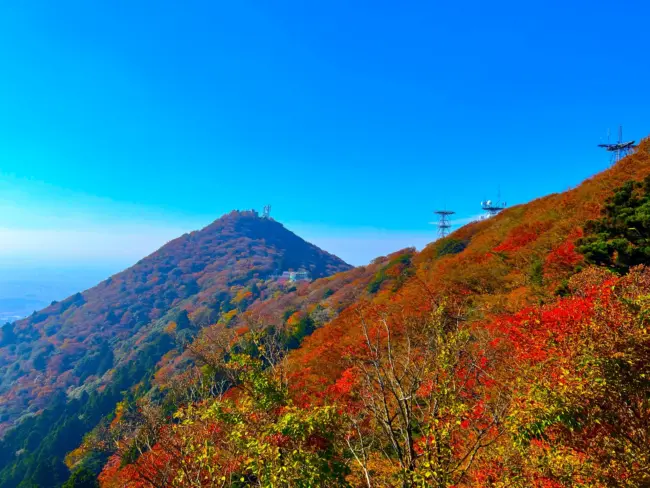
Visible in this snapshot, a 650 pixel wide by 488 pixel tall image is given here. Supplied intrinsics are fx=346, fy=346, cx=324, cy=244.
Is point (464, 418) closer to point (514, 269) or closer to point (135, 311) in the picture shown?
point (514, 269)

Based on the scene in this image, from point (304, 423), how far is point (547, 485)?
147 inches

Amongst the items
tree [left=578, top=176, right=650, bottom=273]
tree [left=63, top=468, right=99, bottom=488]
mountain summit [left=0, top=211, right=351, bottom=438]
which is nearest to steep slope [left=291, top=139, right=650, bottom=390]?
tree [left=578, top=176, right=650, bottom=273]

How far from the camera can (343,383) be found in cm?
1688

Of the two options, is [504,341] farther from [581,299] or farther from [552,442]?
[552,442]

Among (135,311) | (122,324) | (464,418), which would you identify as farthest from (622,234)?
(135,311)

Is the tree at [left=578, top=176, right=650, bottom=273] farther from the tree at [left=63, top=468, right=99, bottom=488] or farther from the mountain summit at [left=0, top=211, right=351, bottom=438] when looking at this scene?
the mountain summit at [left=0, top=211, right=351, bottom=438]

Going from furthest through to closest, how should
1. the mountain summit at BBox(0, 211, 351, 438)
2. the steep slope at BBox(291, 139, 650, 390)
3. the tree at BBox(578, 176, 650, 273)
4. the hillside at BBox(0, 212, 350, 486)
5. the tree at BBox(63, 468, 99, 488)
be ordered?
the mountain summit at BBox(0, 211, 351, 438)
the hillside at BBox(0, 212, 350, 486)
the tree at BBox(63, 468, 99, 488)
the steep slope at BBox(291, 139, 650, 390)
the tree at BBox(578, 176, 650, 273)

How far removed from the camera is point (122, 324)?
104188 mm

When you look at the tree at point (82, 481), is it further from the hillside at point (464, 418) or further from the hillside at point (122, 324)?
the hillside at point (464, 418)

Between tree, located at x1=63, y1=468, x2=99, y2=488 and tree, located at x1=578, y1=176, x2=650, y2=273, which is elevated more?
tree, located at x1=578, y1=176, x2=650, y2=273

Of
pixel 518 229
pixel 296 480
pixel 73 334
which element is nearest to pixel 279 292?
pixel 73 334

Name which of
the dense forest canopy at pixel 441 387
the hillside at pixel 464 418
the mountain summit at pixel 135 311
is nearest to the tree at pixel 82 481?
the dense forest canopy at pixel 441 387

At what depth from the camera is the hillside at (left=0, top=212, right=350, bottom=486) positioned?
5703 cm

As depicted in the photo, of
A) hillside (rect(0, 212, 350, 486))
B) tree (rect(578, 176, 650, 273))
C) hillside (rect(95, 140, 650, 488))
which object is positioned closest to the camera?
hillside (rect(95, 140, 650, 488))
